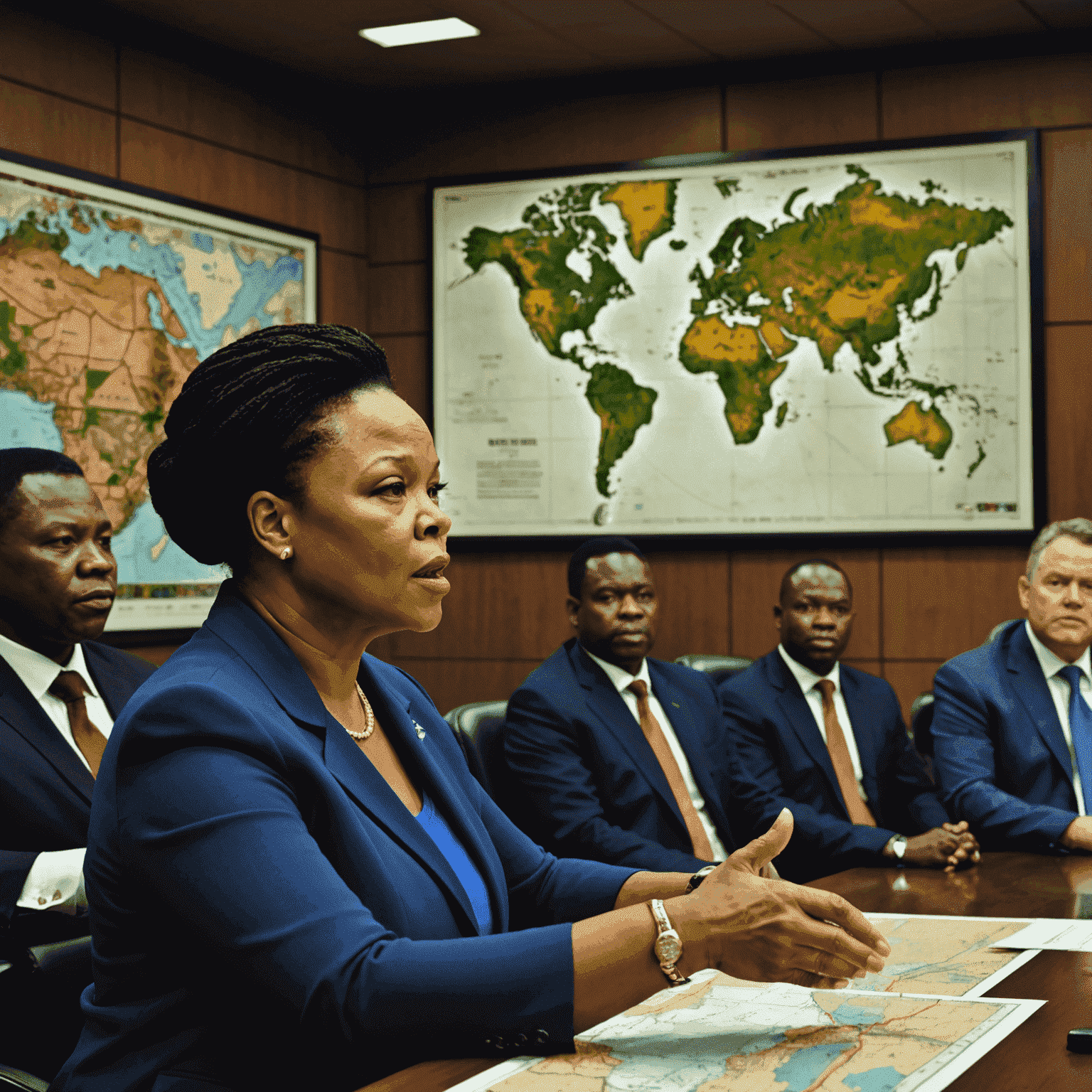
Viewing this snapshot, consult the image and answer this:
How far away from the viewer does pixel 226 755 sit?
1314 mm

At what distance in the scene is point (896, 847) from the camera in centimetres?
317

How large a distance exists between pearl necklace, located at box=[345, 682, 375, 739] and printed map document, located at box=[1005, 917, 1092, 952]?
101cm

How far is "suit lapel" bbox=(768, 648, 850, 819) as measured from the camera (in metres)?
3.97

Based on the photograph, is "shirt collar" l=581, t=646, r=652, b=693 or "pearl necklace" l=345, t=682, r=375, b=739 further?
"shirt collar" l=581, t=646, r=652, b=693

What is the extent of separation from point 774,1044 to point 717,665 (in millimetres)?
3584

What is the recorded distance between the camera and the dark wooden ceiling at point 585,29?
505 cm

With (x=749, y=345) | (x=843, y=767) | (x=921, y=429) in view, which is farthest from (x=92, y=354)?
(x=921, y=429)

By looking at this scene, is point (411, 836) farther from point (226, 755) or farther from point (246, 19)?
point (246, 19)

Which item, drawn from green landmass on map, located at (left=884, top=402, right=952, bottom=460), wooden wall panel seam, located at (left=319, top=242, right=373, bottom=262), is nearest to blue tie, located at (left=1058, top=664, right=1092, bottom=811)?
green landmass on map, located at (left=884, top=402, right=952, bottom=460)

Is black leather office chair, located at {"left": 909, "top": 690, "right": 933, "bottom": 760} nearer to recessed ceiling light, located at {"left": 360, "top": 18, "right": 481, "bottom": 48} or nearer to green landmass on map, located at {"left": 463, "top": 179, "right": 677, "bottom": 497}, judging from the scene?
green landmass on map, located at {"left": 463, "top": 179, "right": 677, "bottom": 497}

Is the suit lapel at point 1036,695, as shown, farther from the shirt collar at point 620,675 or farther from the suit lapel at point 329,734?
the suit lapel at point 329,734

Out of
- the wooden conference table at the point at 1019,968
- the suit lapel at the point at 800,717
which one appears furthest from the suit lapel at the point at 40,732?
the suit lapel at the point at 800,717

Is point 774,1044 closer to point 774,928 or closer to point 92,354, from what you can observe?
point 774,928

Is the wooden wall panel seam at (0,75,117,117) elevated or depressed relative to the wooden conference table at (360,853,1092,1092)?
elevated
